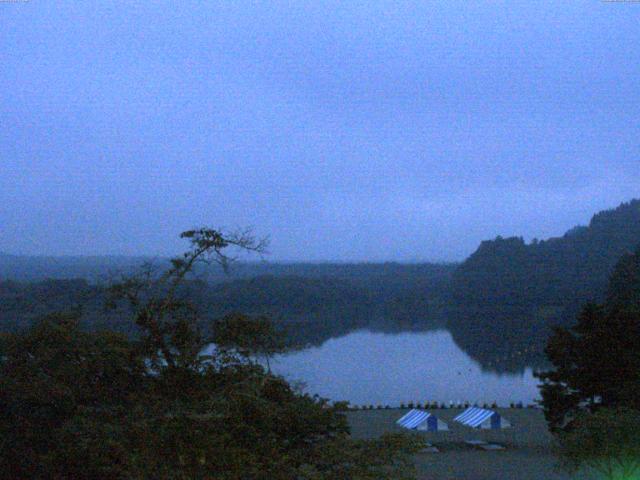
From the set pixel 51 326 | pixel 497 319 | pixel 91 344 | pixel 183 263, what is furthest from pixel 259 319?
pixel 497 319

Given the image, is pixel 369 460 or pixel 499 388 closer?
pixel 369 460

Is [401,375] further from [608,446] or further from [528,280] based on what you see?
[528,280]

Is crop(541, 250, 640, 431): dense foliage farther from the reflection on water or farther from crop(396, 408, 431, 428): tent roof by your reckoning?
the reflection on water

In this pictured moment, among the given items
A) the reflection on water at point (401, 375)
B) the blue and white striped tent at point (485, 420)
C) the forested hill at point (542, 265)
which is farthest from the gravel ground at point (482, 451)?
the forested hill at point (542, 265)

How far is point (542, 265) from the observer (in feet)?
209

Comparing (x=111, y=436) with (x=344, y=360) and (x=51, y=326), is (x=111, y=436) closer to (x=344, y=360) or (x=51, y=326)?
(x=51, y=326)

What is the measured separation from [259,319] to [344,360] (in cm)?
2735

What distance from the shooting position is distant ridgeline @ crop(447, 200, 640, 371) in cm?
4631

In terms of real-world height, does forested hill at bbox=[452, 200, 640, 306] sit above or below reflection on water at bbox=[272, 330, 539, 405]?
above

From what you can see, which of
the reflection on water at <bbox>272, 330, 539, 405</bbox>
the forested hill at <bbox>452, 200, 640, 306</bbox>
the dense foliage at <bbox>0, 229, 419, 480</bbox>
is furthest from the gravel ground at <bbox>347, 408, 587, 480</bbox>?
the forested hill at <bbox>452, 200, 640, 306</bbox>

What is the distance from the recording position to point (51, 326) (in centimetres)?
605

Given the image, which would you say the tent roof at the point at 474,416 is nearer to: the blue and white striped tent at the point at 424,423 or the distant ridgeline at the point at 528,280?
the blue and white striped tent at the point at 424,423

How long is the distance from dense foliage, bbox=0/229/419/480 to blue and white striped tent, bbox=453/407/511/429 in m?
11.0

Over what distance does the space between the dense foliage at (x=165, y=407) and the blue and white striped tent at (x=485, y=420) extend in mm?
10986
